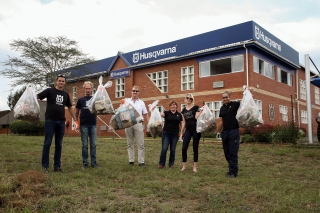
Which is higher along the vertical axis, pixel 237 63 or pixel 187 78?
pixel 237 63

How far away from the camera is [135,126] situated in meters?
7.40

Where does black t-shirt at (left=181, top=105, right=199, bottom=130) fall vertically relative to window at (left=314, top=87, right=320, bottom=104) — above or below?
below

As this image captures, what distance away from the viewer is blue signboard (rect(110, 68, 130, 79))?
26.5m

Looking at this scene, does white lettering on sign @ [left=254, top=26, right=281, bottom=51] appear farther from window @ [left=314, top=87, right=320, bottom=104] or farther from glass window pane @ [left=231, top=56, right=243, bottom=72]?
window @ [left=314, top=87, right=320, bottom=104]

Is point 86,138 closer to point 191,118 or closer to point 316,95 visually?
point 191,118

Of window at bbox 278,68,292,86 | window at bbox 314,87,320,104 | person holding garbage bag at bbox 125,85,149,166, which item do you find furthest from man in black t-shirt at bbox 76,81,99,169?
window at bbox 314,87,320,104

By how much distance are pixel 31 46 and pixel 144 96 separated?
393 inches

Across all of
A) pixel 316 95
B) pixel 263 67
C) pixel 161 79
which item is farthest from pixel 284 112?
pixel 161 79

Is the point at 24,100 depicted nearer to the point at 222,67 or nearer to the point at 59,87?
the point at 59,87

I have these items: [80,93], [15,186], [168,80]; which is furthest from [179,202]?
[80,93]

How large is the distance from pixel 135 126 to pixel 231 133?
2322 millimetres

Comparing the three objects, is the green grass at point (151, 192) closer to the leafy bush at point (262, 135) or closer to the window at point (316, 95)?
the leafy bush at point (262, 135)

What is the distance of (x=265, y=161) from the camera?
9.02m

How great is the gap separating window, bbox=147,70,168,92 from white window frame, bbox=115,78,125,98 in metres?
3.54
